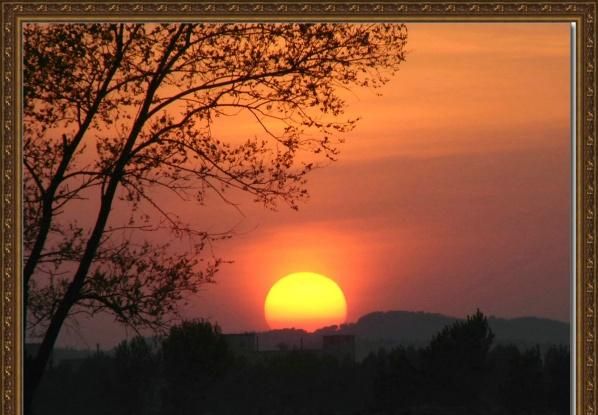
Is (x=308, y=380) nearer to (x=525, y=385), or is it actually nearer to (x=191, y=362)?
(x=191, y=362)

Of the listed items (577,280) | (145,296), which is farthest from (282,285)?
(577,280)

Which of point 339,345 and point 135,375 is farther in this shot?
point 339,345

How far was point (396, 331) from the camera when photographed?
41.3ft

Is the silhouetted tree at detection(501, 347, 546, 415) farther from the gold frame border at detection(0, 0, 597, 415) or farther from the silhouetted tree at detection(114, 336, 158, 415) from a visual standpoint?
the silhouetted tree at detection(114, 336, 158, 415)

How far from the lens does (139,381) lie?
1240 cm

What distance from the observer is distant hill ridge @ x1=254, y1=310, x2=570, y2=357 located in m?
12.3

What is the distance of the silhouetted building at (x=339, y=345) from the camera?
12.7m

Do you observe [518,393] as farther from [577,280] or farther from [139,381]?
[139,381]

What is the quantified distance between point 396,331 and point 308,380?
1301mm

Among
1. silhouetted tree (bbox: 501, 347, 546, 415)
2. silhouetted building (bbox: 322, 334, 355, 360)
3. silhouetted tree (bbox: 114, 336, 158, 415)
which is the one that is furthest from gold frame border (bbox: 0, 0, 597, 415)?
silhouetted building (bbox: 322, 334, 355, 360)

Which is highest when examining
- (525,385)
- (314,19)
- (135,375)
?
(314,19)

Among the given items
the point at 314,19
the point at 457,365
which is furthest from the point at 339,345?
the point at 314,19

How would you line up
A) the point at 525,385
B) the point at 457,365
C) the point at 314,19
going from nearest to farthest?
the point at 314,19, the point at 525,385, the point at 457,365
